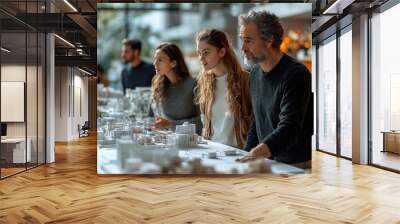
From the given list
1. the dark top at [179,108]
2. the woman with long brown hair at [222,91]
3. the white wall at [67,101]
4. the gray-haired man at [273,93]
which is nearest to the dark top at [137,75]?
the dark top at [179,108]

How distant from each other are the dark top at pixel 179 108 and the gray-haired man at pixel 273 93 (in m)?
0.69

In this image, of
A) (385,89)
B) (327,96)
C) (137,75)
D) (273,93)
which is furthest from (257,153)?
(327,96)

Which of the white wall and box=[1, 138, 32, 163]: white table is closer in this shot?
box=[1, 138, 32, 163]: white table

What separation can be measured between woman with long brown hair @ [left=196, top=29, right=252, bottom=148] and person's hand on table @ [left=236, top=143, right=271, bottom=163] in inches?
6.0

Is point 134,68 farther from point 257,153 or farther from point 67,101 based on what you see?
point 67,101

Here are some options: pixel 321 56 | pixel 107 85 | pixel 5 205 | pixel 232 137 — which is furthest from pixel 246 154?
pixel 321 56

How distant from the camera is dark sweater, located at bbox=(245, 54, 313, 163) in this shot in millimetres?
4891

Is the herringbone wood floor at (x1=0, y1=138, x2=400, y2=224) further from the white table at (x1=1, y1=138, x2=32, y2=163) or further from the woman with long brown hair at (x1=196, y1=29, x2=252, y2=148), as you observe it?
the woman with long brown hair at (x1=196, y1=29, x2=252, y2=148)

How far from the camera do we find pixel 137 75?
17.5ft

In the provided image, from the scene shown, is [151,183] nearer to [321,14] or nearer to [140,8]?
[140,8]

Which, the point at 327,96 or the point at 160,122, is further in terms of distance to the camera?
the point at 327,96

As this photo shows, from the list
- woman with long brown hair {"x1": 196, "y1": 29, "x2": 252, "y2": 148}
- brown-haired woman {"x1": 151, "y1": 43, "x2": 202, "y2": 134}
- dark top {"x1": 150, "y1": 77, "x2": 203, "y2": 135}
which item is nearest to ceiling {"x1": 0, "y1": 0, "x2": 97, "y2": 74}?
brown-haired woman {"x1": 151, "y1": 43, "x2": 202, "y2": 134}

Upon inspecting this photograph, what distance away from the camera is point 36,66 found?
7770mm

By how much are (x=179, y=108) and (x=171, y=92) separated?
0.72ft
